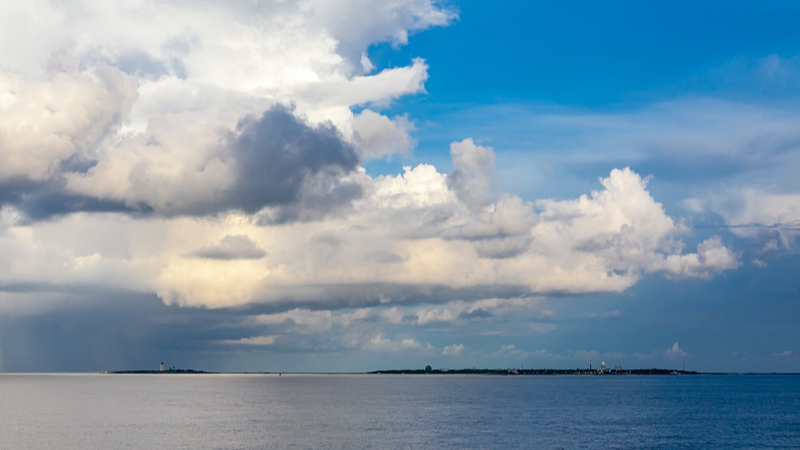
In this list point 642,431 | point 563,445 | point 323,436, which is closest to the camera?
point 563,445

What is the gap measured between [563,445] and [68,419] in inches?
4561

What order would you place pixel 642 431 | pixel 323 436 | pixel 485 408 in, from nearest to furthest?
pixel 323 436 < pixel 642 431 < pixel 485 408

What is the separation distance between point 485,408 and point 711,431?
230ft

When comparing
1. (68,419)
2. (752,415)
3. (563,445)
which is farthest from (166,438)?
(752,415)

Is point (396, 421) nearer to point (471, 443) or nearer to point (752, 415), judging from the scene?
point (471, 443)

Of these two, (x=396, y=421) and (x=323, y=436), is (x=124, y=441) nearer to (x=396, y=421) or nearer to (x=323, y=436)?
(x=323, y=436)

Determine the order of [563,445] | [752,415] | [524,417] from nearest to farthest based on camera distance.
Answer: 1. [563,445]
2. [524,417]
3. [752,415]

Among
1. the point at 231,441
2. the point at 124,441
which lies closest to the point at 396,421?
the point at 231,441

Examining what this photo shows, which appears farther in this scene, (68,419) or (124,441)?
(68,419)

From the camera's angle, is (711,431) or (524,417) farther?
(524,417)

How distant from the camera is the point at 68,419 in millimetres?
151000

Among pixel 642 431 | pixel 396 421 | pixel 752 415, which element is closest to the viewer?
pixel 642 431

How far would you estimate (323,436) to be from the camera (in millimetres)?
119938

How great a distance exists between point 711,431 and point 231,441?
3925 inches
